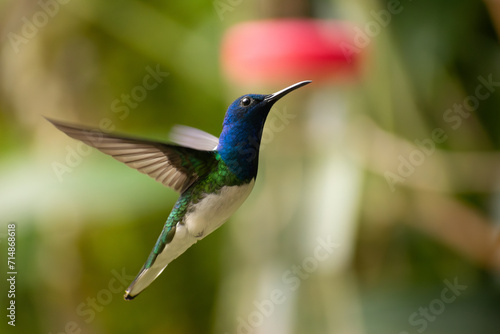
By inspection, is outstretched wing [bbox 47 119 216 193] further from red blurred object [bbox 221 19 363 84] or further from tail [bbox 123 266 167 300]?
red blurred object [bbox 221 19 363 84]

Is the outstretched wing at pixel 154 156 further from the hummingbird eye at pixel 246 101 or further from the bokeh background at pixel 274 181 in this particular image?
the bokeh background at pixel 274 181

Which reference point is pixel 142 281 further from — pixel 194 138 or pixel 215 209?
pixel 194 138

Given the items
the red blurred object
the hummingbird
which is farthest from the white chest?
the red blurred object

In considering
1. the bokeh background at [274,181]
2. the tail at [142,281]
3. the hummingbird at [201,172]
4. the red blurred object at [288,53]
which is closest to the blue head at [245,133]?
the hummingbird at [201,172]

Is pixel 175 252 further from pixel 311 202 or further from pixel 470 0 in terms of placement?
pixel 470 0

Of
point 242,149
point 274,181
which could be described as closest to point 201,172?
point 242,149

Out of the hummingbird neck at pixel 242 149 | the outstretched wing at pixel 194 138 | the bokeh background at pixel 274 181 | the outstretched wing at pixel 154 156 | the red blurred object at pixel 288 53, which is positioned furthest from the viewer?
the bokeh background at pixel 274 181

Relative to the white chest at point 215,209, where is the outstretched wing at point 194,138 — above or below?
above
